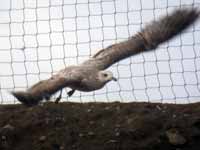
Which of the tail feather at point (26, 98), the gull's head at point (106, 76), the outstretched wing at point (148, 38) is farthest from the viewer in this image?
the outstretched wing at point (148, 38)

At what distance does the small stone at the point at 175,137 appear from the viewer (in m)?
5.40

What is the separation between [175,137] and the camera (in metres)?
5.41

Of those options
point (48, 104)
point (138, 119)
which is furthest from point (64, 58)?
point (138, 119)

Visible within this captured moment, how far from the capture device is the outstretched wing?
546 cm

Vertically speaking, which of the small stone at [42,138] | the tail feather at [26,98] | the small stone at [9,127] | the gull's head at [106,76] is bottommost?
the small stone at [42,138]

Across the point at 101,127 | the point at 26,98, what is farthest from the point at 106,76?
the point at 26,98

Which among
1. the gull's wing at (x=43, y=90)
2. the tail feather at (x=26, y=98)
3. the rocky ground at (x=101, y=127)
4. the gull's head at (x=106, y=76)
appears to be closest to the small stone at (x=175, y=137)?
the rocky ground at (x=101, y=127)

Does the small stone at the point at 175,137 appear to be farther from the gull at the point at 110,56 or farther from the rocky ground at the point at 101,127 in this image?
the gull at the point at 110,56

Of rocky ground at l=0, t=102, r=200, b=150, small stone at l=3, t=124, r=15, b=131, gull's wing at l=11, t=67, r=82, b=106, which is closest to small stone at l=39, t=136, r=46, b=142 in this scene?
rocky ground at l=0, t=102, r=200, b=150

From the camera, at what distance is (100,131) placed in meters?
5.56

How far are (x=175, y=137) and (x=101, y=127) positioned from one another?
47 centimetres

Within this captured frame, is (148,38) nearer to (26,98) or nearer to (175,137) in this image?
(175,137)

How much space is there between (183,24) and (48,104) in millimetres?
1036

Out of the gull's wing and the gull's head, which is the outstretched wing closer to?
the gull's head
